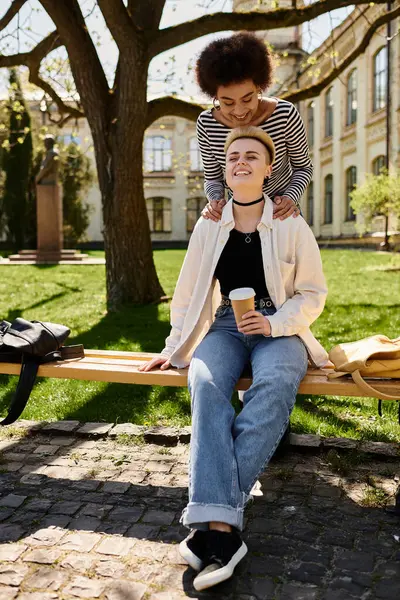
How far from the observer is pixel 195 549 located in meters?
2.67

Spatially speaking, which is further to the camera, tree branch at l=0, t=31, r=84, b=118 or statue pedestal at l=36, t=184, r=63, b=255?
statue pedestal at l=36, t=184, r=63, b=255

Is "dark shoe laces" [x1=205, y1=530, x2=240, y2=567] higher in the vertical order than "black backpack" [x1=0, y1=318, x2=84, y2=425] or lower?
lower

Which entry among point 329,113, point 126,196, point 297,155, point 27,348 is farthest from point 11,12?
point 329,113

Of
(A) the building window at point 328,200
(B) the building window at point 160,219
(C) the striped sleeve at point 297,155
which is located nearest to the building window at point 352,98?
(A) the building window at point 328,200

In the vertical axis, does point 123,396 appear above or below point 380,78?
below

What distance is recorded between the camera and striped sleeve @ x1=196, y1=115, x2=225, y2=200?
3875 millimetres

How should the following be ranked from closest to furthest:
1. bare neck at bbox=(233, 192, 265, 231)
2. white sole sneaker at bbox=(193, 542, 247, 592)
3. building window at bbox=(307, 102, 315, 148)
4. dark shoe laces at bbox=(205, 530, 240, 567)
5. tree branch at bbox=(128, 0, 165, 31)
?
1. white sole sneaker at bbox=(193, 542, 247, 592)
2. dark shoe laces at bbox=(205, 530, 240, 567)
3. bare neck at bbox=(233, 192, 265, 231)
4. tree branch at bbox=(128, 0, 165, 31)
5. building window at bbox=(307, 102, 315, 148)

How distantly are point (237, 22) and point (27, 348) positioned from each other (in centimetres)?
591

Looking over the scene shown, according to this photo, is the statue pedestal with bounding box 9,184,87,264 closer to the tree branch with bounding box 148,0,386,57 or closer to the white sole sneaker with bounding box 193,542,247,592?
the tree branch with bounding box 148,0,386,57

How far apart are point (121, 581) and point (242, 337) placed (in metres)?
1.32

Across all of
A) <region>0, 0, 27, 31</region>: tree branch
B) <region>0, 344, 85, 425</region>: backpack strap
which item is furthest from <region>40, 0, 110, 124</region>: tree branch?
<region>0, 344, 85, 425</region>: backpack strap

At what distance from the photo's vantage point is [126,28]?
26.4ft

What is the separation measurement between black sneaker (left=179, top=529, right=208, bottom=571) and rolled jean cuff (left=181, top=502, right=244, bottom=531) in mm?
56

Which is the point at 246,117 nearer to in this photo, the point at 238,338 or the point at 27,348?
the point at 238,338
